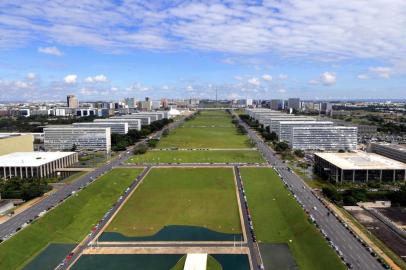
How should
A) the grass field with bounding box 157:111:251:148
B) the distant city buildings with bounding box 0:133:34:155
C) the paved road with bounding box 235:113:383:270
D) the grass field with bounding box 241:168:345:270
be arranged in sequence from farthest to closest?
the grass field with bounding box 157:111:251:148 → the distant city buildings with bounding box 0:133:34:155 → the grass field with bounding box 241:168:345:270 → the paved road with bounding box 235:113:383:270

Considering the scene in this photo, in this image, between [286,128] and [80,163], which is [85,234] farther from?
[286,128]

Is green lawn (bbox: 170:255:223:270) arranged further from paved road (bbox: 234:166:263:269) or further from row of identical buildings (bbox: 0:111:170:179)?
row of identical buildings (bbox: 0:111:170:179)

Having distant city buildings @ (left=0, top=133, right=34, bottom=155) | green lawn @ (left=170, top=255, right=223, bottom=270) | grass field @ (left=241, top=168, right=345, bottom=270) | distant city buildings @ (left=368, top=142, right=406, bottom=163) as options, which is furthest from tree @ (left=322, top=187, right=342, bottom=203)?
distant city buildings @ (left=0, top=133, right=34, bottom=155)

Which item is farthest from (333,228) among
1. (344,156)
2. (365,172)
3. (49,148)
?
(49,148)

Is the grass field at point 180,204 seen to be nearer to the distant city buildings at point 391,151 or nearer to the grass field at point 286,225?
the grass field at point 286,225

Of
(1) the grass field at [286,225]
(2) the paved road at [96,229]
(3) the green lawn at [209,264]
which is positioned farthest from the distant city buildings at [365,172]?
(3) the green lawn at [209,264]
